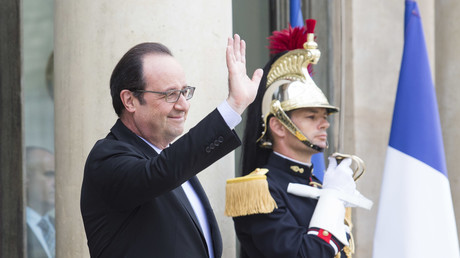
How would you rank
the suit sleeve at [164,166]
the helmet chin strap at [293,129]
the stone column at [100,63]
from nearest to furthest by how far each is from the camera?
the suit sleeve at [164,166] → the stone column at [100,63] → the helmet chin strap at [293,129]

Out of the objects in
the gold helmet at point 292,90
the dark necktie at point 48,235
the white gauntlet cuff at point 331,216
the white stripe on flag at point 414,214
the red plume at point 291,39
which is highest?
the red plume at point 291,39

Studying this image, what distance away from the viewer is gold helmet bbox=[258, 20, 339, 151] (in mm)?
3896

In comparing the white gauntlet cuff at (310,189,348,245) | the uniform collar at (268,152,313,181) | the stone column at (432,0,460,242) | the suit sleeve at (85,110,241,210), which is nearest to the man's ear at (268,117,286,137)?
the uniform collar at (268,152,313,181)

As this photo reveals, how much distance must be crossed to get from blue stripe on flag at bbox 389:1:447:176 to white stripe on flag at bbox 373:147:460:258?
2.9 inches

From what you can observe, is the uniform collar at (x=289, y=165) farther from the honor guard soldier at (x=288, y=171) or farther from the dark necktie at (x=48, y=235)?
the dark necktie at (x=48, y=235)

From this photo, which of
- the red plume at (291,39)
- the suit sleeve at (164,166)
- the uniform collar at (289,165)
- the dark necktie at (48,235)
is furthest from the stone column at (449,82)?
the suit sleeve at (164,166)

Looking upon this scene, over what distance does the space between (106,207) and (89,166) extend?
0.47 feet

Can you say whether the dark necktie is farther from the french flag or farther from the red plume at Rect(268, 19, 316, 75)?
the french flag

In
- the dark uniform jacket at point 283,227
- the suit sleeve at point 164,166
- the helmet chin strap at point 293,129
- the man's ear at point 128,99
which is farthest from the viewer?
the helmet chin strap at point 293,129

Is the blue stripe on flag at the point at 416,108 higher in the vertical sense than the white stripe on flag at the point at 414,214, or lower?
higher

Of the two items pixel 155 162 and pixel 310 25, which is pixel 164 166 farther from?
pixel 310 25

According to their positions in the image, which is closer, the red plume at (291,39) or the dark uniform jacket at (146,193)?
→ the dark uniform jacket at (146,193)

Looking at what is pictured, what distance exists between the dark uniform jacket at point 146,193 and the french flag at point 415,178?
240cm

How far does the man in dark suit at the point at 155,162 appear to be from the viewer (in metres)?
2.19
